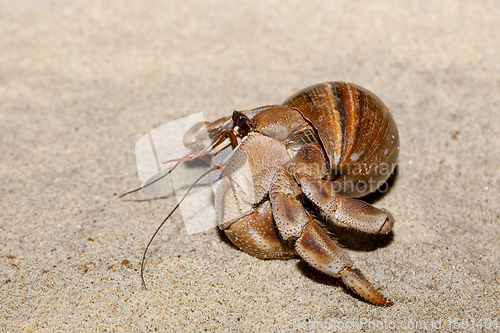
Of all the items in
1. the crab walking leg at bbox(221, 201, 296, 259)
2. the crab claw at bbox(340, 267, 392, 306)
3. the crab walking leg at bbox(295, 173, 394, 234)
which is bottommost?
the crab claw at bbox(340, 267, 392, 306)

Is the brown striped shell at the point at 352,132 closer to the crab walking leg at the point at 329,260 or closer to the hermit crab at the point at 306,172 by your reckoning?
the hermit crab at the point at 306,172

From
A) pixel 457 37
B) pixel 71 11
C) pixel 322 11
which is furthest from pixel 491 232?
pixel 71 11

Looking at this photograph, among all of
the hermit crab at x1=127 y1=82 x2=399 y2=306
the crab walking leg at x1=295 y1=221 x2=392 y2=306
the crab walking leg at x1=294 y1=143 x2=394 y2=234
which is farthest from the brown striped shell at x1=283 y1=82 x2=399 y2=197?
the crab walking leg at x1=295 y1=221 x2=392 y2=306

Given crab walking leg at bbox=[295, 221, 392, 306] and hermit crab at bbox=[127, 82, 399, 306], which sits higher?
hermit crab at bbox=[127, 82, 399, 306]

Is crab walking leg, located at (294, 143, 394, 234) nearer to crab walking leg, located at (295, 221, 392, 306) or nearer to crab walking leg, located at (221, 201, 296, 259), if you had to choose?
crab walking leg, located at (295, 221, 392, 306)

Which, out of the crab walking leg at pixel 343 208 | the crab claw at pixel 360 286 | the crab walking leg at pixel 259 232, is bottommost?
the crab claw at pixel 360 286

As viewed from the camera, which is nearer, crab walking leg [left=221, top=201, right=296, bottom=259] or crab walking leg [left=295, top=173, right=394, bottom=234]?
crab walking leg [left=295, top=173, right=394, bottom=234]

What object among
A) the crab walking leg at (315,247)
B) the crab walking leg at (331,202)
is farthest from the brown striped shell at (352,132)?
the crab walking leg at (315,247)
